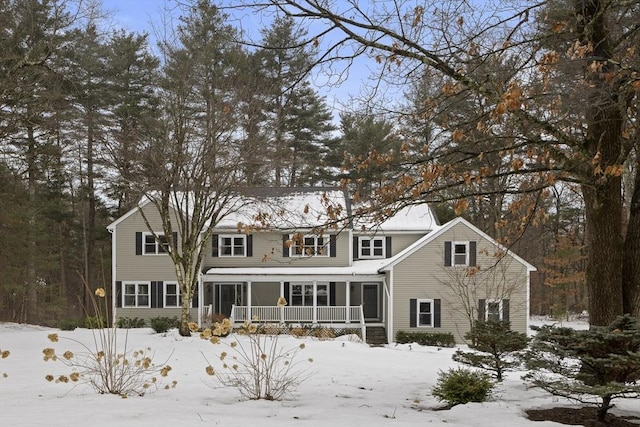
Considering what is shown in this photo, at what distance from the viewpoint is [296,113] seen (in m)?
31.8

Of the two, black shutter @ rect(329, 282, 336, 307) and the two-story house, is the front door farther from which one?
black shutter @ rect(329, 282, 336, 307)

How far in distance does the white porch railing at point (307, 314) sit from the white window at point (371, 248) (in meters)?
2.86

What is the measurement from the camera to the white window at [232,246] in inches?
1026

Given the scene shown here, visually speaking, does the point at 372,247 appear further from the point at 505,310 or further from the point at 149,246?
the point at 149,246

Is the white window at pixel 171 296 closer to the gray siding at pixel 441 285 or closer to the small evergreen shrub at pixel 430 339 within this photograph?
the gray siding at pixel 441 285

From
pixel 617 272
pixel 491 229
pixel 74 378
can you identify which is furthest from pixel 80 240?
Answer: pixel 617 272

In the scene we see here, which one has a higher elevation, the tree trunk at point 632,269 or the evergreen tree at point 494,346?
the tree trunk at point 632,269

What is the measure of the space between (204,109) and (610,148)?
1272 cm

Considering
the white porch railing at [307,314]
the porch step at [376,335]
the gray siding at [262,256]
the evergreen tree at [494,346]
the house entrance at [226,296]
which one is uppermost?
the gray siding at [262,256]

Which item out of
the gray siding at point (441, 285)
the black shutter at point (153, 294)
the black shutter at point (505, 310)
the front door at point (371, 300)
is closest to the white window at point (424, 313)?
the gray siding at point (441, 285)

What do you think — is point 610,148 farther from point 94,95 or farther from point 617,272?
point 94,95

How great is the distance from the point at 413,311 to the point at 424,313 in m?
0.44

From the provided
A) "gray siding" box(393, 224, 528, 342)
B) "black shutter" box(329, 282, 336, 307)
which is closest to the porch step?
"gray siding" box(393, 224, 528, 342)

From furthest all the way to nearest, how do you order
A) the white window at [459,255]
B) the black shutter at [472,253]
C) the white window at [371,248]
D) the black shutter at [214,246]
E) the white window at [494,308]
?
the white window at [371,248] → the black shutter at [214,246] → the white window at [459,255] → the black shutter at [472,253] → the white window at [494,308]
